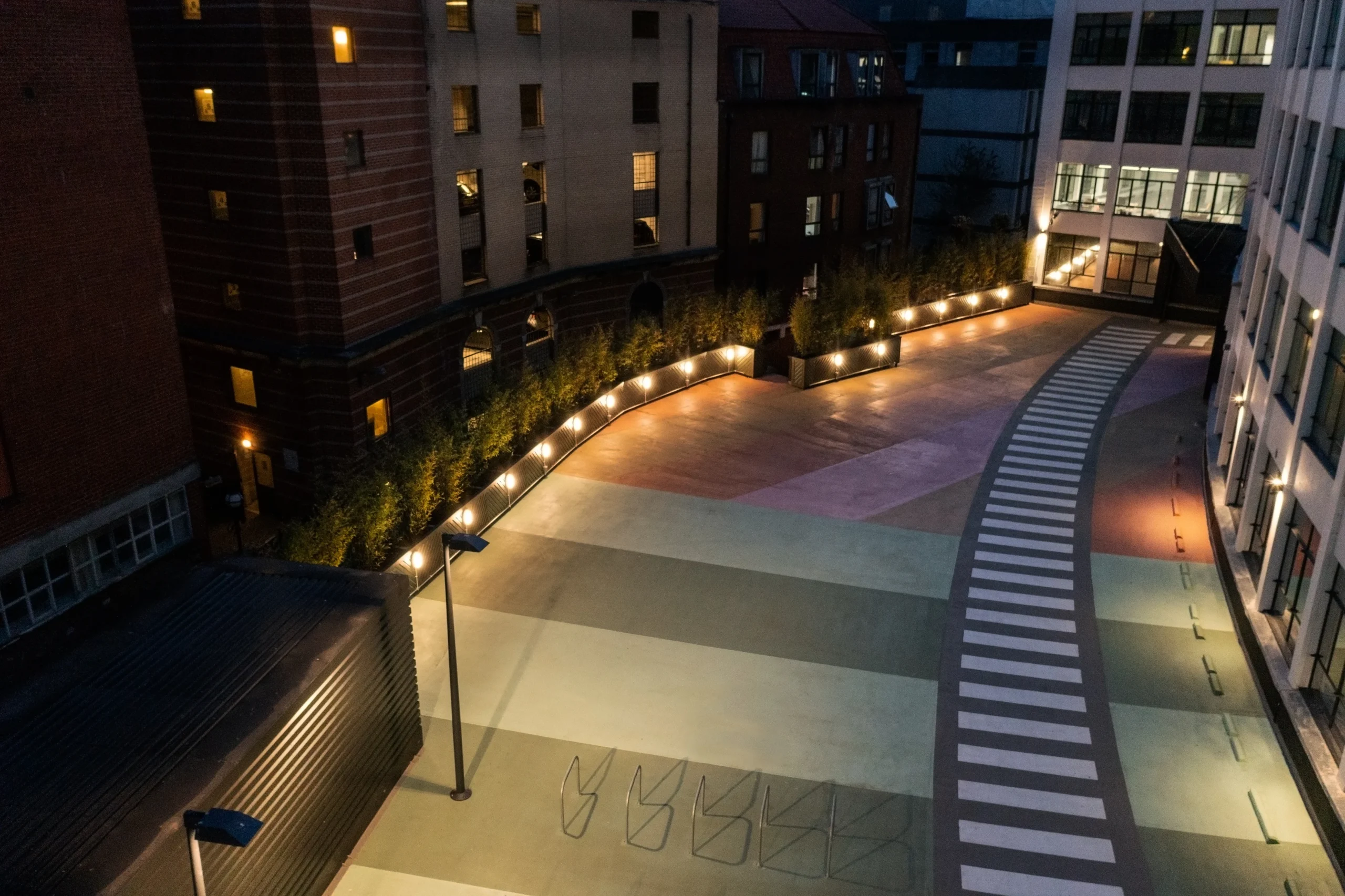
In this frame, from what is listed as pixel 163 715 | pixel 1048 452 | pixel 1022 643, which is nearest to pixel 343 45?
pixel 163 715

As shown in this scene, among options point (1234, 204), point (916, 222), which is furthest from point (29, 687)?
point (916, 222)

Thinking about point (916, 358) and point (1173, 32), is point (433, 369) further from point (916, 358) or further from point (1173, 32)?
point (1173, 32)

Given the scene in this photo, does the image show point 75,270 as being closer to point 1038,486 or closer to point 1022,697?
point 1022,697

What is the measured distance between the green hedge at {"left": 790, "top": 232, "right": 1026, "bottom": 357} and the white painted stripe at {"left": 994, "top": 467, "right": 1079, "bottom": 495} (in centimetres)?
1227

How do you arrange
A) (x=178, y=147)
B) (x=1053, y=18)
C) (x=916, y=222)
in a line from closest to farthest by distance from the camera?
(x=178, y=147) → (x=1053, y=18) → (x=916, y=222)

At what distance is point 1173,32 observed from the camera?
52.0 meters

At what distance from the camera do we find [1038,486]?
108 ft

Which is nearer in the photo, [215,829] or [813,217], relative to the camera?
[215,829]

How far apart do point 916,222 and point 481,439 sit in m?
52.9

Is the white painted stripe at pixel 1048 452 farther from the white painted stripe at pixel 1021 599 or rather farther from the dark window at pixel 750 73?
the dark window at pixel 750 73

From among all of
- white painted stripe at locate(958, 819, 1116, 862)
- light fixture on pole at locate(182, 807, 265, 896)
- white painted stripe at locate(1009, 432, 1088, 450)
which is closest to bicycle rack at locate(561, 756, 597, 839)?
white painted stripe at locate(958, 819, 1116, 862)

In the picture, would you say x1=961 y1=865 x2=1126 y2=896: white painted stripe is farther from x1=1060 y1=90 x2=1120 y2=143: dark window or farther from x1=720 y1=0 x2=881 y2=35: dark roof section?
x1=1060 y1=90 x2=1120 y2=143: dark window

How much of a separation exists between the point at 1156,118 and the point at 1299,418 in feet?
122

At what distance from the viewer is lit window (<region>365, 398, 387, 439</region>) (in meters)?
31.5
